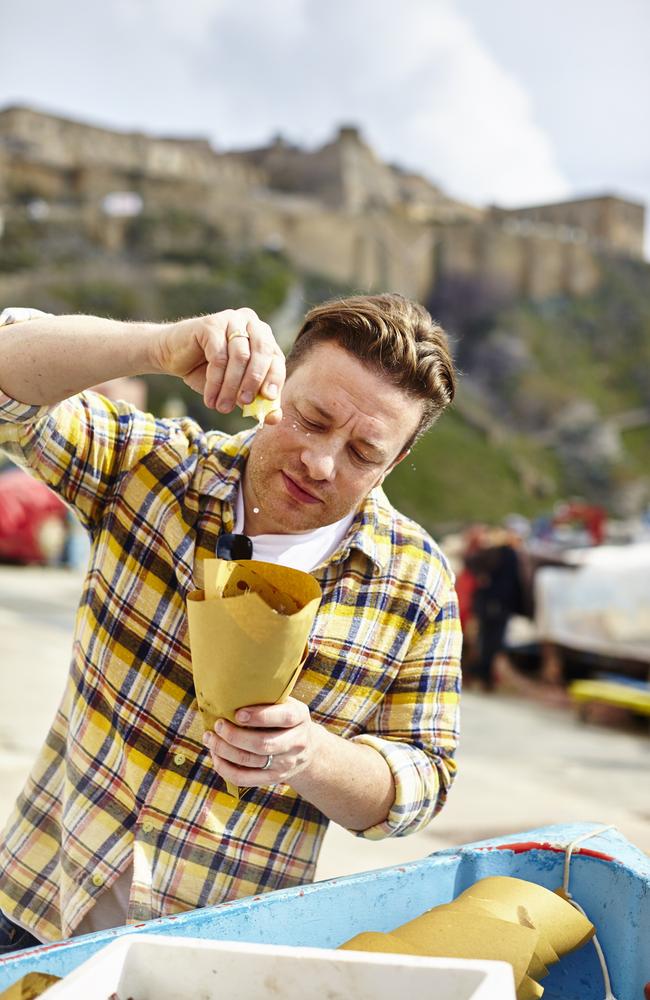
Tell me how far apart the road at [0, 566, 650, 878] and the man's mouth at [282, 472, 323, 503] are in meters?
3.36

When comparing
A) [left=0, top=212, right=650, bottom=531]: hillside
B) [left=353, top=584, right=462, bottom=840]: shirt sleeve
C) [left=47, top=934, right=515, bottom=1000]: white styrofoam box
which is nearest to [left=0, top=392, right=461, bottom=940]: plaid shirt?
[left=353, top=584, right=462, bottom=840]: shirt sleeve

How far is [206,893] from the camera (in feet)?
6.34

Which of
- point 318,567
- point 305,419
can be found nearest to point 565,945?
point 318,567

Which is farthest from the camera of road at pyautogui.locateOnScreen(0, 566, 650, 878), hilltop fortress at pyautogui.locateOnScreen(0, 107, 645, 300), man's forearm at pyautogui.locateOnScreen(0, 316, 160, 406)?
hilltop fortress at pyautogui.locateOnScreen(0, 107, 645, 300)

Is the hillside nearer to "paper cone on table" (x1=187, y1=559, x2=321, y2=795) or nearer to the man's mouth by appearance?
the man's mouth

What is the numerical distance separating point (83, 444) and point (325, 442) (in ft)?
1.72

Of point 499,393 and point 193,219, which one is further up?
point 193,219

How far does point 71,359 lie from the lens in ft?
6.16

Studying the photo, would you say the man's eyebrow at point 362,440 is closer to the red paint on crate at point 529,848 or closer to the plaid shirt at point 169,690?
the plaid shirt at point 169,690

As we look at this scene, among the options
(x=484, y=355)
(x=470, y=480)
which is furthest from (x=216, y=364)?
(x=484, y=355)

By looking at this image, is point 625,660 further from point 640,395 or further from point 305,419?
point 640,395

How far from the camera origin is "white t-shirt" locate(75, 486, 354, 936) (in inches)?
76.8

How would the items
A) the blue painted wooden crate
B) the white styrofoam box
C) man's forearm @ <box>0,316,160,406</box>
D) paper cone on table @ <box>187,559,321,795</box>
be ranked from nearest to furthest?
the white styrofoam box, paper cone on table @ <box>187,559,321,795</box>, the blue painted wooden crate, man's forearm @ <box>0,316,160,406</box>

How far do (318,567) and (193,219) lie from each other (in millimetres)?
53027
